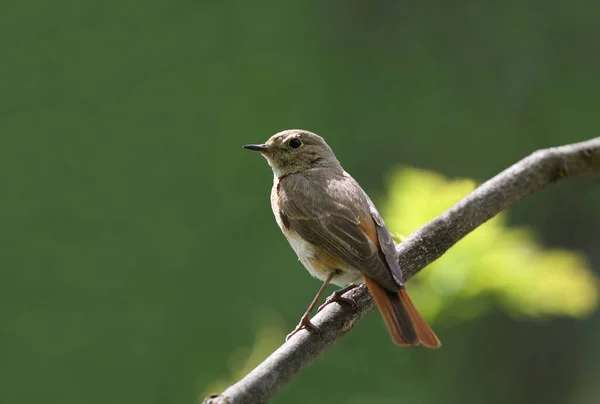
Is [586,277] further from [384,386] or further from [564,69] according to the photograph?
[564,69]

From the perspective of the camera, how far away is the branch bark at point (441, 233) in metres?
2.26

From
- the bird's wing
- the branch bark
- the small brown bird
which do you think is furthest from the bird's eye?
the branch bark

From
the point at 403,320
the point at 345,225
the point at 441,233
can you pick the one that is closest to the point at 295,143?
the point at 345,225

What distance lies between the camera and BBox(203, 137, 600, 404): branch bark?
7.40 ft

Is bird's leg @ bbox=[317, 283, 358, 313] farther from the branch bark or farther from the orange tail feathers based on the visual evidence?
the orange tail feathers

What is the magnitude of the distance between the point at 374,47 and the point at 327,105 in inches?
50.3

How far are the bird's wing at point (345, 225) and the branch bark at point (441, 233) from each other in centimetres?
13

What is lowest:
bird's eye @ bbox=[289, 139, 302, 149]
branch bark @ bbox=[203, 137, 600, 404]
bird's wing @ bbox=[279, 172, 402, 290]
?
branch bark @ bbox=[203, 137, 600, 404]

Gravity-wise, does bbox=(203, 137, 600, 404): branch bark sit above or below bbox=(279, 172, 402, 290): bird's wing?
below

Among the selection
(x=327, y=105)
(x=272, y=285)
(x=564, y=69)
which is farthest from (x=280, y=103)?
(x=564, y=69)

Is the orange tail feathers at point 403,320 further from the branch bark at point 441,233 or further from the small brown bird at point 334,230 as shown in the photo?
the branch bark at point 441,233

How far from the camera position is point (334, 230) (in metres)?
3.18

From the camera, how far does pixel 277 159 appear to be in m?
3.84

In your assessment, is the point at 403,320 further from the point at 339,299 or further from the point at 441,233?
the point at 441,233
